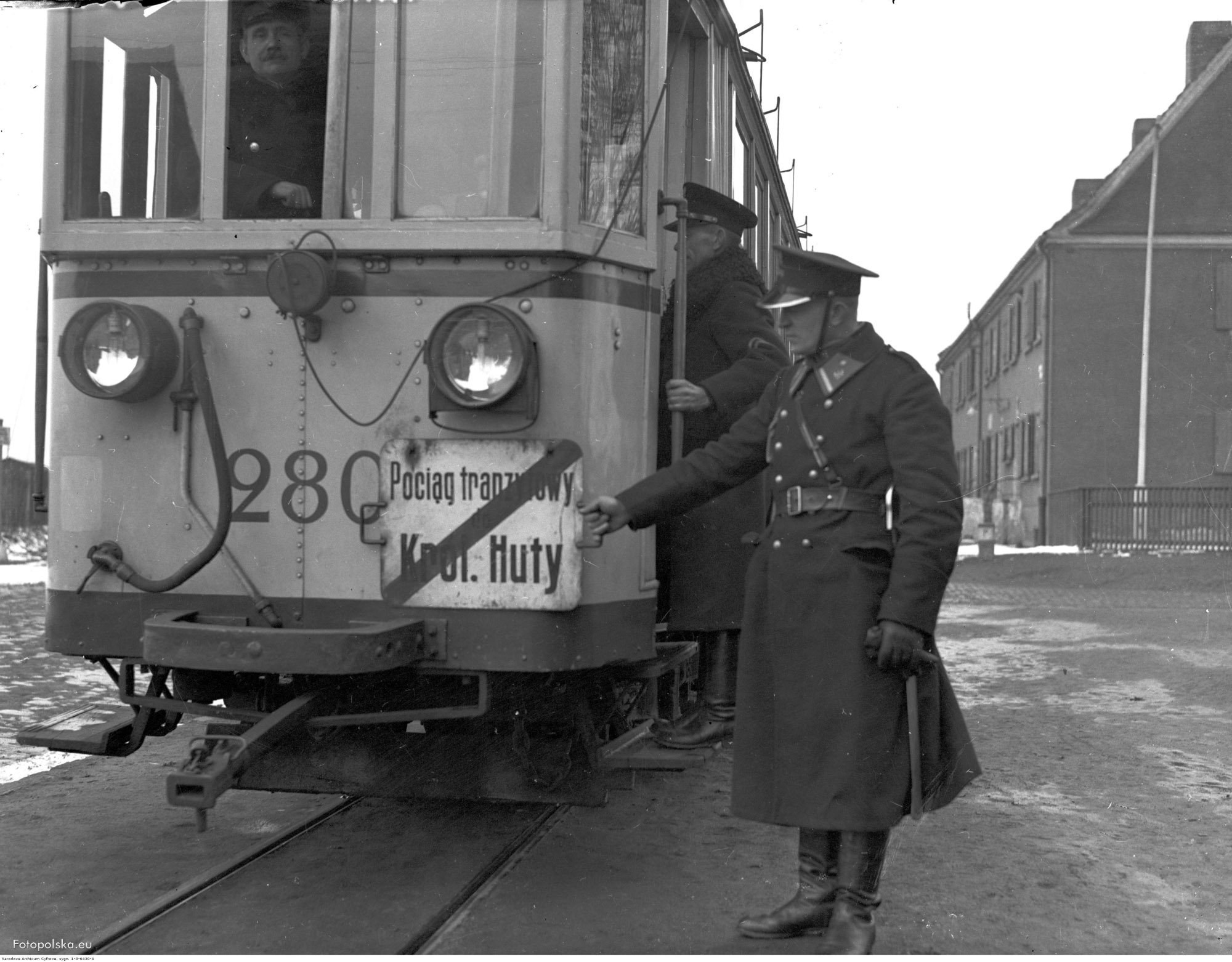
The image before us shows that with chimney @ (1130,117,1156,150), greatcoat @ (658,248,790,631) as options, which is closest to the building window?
chimney @ (1130,117,1156,150)

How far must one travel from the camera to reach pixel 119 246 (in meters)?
4.68

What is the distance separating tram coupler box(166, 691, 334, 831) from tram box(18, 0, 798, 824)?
0.01 meters

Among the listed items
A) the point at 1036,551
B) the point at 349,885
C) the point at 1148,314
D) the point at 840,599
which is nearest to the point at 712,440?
the point at 840,599

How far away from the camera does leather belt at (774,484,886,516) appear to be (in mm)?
4246

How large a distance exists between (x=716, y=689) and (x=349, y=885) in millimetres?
1546

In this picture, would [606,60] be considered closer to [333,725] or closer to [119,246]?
[119,246]

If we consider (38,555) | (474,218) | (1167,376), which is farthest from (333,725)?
(1167,376)

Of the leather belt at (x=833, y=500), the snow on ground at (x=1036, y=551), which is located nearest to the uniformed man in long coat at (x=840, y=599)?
the leather belt at (x=833, y=500)

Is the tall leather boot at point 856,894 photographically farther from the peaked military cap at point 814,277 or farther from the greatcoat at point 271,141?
the greatcoat at point 271,141

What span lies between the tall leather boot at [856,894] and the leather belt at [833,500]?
0.86 metres

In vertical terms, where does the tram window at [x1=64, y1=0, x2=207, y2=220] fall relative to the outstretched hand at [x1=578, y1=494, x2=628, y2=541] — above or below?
above

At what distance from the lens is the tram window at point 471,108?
180 inches

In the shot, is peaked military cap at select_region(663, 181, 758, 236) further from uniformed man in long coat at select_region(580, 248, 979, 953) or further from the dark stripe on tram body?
uniformed man in long coat at select_region(580, 248, 979, 953)

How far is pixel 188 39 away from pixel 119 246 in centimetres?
70
